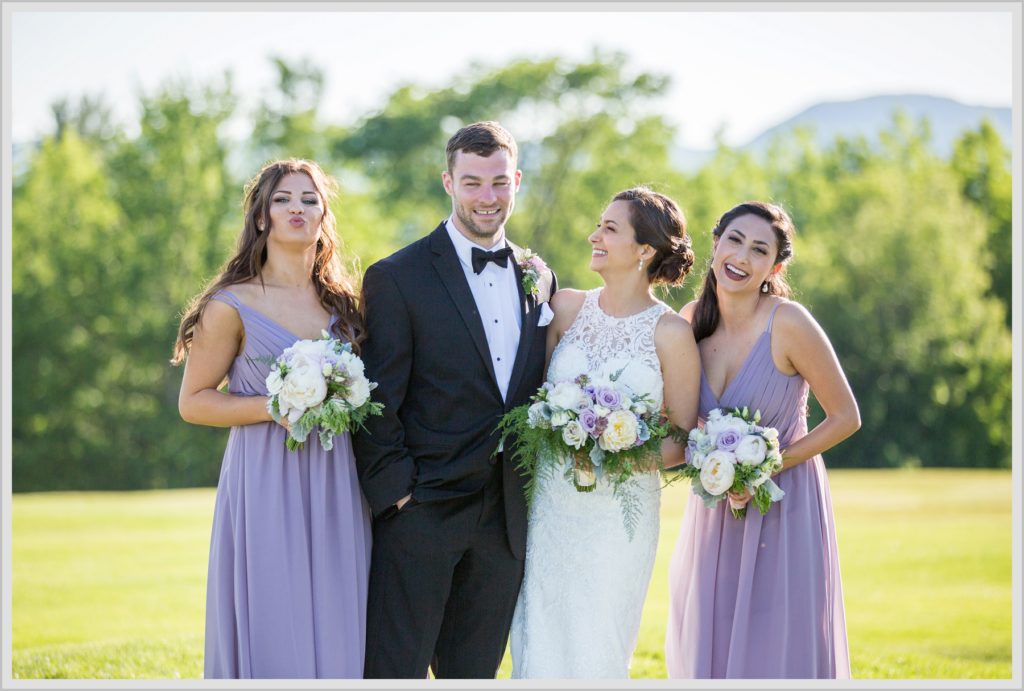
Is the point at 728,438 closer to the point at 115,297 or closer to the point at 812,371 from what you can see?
the point at 812,371

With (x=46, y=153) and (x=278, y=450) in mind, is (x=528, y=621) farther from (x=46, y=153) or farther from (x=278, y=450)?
(x=46, y=153)

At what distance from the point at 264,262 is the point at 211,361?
61 centimetres

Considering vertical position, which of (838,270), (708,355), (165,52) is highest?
(165,52)

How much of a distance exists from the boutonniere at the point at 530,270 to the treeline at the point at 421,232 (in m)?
24.4

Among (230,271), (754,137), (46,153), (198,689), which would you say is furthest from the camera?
(754,137)

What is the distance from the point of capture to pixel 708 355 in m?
6.11

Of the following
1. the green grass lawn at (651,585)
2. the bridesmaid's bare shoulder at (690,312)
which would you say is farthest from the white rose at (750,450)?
the green grass lawn at (651,585)

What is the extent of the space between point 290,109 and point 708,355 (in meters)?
37.3

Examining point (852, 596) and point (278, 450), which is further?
point (852, 596)

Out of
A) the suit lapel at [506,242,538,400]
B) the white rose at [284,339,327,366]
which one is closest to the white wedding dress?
the suit lapel at [506,242,538,400]

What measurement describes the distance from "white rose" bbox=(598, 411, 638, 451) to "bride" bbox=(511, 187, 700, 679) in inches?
14.7

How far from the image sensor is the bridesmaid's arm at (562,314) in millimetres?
6133

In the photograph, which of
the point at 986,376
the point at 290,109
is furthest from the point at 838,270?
the point at 290,109

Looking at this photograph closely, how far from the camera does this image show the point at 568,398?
548 centimetres
